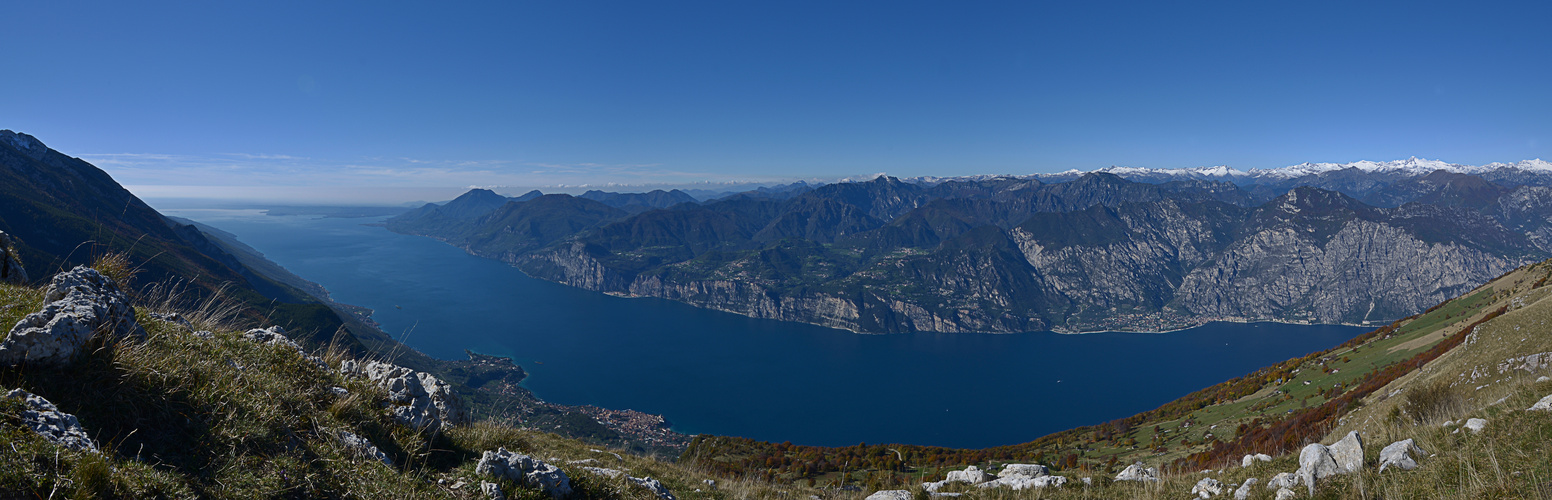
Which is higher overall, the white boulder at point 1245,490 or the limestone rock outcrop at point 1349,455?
the limestone rock outcrop at point 1349,455

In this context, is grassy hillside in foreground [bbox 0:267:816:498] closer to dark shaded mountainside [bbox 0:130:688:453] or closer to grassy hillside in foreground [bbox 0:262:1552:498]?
grassy hillside in foreground [bbox 0:262:1552:498]

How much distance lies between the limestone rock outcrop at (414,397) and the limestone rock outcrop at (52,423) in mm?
3032

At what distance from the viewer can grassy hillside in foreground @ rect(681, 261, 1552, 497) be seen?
25.4 ft

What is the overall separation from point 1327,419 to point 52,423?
4248 centimetres

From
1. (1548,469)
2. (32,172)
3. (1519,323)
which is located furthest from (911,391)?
(32,172)

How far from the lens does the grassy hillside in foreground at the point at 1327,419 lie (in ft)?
25.4

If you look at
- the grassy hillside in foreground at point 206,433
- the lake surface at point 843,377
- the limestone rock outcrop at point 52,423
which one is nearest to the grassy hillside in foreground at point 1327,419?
the grassy hillside in foreground at point 206,433

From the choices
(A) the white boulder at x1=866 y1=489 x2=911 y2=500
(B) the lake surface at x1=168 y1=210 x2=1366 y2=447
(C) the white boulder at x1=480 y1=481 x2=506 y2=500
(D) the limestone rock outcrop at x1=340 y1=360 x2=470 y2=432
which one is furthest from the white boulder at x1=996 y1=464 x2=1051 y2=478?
(B) the lake surface at x1=168 y1=210 x2=1366 y2=447

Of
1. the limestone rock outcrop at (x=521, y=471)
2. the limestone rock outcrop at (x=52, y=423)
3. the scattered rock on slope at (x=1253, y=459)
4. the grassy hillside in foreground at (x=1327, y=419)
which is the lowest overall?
the grassy hillside in foreground at (x=1327, y=419)

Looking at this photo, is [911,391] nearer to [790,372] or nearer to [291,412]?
[790,372]

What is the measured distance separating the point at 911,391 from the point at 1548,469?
5796 inches

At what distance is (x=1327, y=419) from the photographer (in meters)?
28.0

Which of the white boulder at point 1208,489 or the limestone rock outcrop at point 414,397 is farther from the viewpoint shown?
the white boulder at point 1208,489

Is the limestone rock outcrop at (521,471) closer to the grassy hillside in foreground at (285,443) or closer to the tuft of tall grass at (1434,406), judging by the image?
the grassy hillside in foreground at (285,443)
